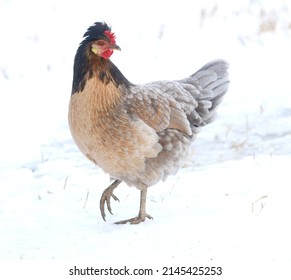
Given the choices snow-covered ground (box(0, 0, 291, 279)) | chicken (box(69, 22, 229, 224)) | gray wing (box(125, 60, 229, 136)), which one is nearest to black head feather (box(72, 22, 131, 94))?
chicken (box(69, 22, 229, 224))

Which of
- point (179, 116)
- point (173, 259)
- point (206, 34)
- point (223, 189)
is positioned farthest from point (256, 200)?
point (206, 34)

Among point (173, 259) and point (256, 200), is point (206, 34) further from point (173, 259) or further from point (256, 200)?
point (173, 259)

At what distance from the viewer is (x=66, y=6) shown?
1379 cm

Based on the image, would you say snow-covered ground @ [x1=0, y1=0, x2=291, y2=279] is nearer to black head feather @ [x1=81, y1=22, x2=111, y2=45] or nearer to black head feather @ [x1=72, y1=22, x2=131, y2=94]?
black head feather @ [x1=72, y1=22, x2=131, y2=94]

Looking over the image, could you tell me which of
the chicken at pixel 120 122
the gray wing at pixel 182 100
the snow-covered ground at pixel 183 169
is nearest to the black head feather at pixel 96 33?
the chicken at pixel 120 122

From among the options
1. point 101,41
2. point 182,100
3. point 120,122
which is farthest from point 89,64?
point 182,100

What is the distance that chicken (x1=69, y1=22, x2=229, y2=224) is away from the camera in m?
5.20

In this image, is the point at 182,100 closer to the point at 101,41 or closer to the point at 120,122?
the point at 120,122

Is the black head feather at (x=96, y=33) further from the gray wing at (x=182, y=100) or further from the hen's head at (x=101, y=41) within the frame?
the gray wing at (x=182, y=100)

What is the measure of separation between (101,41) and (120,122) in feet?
1.99

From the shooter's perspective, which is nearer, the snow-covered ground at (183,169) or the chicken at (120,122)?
the snow-covered ground at (183,169)

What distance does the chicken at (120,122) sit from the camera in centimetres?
520

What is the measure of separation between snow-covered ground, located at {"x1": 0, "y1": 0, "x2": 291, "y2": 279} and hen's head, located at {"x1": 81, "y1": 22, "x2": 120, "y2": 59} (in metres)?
1.33

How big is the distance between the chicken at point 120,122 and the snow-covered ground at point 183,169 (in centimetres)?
43
